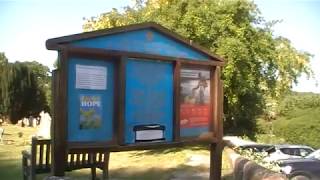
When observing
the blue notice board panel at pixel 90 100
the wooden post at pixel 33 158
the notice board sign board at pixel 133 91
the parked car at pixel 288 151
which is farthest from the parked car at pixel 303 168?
the blue notice board panel at pixel 90 100

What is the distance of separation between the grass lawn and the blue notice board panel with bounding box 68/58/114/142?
14.7 feet

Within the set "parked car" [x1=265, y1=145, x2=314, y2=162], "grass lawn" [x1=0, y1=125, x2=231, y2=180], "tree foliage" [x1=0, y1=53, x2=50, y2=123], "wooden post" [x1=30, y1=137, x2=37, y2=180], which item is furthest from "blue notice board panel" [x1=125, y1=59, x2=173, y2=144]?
"tree foliage" [x1=0, y1=53, x2=50, y2=123]

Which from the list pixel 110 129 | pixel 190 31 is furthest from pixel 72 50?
pixel 190 31

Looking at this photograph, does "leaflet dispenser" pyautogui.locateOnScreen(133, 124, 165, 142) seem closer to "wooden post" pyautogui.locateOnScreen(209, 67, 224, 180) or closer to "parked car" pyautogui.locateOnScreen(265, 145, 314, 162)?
"wooden post" pyautogui.locateOnScreen(209, 67, 224, 180)

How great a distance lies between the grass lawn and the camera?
10.9 metres

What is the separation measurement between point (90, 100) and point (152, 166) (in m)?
7.02

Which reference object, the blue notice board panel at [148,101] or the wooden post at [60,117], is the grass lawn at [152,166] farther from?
the wooden post at [60,117]

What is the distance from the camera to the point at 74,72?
5.68 meters

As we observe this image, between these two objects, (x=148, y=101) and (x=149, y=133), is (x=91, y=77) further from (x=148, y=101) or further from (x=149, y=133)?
(x=149, y=133)

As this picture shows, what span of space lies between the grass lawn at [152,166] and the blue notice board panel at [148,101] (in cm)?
376

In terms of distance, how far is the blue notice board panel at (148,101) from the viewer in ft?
20.4

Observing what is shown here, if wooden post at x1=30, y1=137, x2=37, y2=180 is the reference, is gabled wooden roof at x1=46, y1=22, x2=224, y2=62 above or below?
above

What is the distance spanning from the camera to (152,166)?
41.2ft

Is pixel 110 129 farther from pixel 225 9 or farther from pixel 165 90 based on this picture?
pixel 225 9
